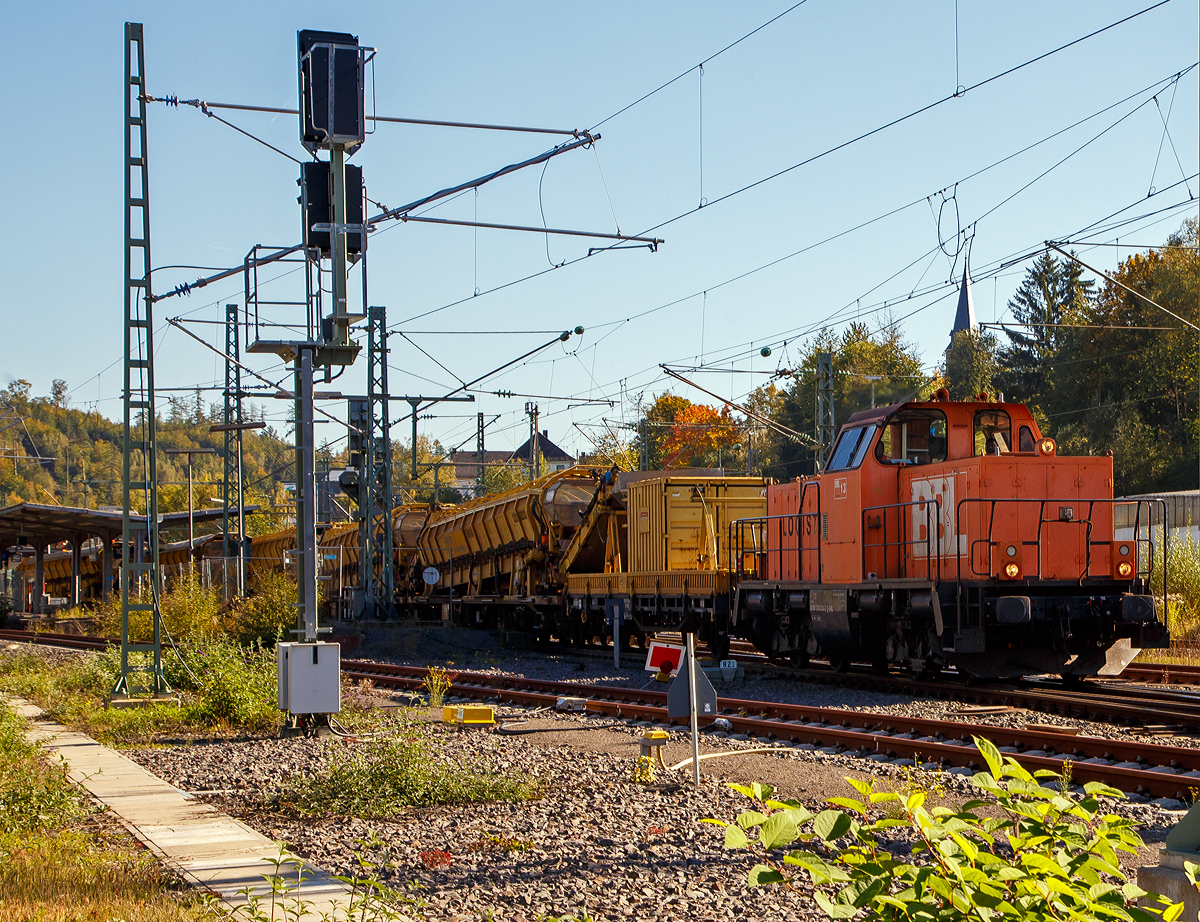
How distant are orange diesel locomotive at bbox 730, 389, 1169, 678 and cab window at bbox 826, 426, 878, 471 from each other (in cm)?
3

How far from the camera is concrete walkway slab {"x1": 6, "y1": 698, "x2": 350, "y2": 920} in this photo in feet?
19.2

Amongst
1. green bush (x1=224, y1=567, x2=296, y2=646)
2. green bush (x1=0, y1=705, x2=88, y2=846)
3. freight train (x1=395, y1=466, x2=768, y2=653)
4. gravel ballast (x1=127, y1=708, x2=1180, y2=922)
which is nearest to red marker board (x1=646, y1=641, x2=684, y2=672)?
gravel ballast (x1=127, y1=708, x2=1180, y2=922)

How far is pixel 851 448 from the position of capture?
51.8ft

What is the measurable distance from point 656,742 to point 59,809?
461cm

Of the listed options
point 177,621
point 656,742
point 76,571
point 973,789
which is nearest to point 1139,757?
point 973,789

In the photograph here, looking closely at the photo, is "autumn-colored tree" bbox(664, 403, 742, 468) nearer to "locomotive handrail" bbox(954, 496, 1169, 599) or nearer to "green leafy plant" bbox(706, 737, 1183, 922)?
"locomotive handrail" bbox(954, 496, 1169, 599)

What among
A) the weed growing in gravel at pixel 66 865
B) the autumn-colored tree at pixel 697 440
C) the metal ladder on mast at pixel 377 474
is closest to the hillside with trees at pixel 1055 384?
the autumn-colored tree at pixel 697 440

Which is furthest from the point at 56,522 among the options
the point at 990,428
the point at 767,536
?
the point at 990,428

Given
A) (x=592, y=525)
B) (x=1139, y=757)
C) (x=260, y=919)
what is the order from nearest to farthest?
(x=260, y=919) < (x=1139, y=757) < (x=592, y=525)

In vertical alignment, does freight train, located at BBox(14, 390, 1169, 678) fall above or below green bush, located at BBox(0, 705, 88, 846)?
above

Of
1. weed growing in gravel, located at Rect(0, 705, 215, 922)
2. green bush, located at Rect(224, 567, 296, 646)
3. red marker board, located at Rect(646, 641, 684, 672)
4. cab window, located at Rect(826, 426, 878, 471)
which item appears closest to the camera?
weed growing in gravel, located at Rect(0, 705, 215, 922)

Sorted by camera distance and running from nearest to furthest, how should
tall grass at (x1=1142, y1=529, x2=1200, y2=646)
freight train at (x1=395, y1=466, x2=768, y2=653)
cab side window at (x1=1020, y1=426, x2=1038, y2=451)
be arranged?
cab side window at (x1=1020, y1=426, x2=1038, y2=451), freight train at (x1=395, y1=466, x2=768, y2=653), tall grass at (x1=1142, y1=529, x2=1200, y2=646)

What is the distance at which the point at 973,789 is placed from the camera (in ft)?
27.6

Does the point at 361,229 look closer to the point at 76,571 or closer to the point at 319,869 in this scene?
the point at 319,869
